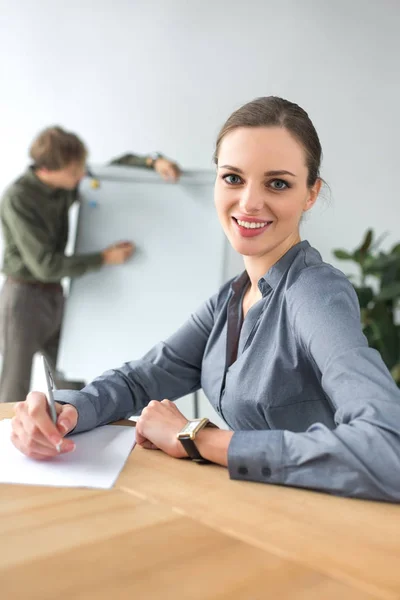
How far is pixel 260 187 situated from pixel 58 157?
2104 millimetres

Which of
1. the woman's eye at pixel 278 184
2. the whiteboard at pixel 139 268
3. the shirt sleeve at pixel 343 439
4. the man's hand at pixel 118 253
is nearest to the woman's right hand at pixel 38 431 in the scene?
the shirt sleeve at pixel 343 439

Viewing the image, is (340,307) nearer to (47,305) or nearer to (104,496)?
(104,496)

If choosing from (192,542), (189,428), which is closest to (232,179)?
(189,428)

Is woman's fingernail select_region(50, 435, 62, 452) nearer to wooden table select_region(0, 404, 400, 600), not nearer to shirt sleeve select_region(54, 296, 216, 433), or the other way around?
wooden table select_region(0, 404, 400, 600)

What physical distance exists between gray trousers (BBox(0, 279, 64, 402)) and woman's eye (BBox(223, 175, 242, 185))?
2.10 metres

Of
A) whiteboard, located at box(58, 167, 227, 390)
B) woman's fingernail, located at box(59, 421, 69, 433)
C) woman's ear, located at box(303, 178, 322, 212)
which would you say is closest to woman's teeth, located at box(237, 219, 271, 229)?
woman's ear, located at box(303, 178, 322, 212)

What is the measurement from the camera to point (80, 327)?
3244 millimetres

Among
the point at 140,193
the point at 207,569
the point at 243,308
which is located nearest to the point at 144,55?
the point at 140,193

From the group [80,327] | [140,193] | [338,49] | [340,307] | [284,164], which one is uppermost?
[338,49]

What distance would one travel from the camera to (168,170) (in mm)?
3209

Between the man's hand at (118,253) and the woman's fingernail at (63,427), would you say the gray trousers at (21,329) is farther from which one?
the woman's fingernail at (63,427)

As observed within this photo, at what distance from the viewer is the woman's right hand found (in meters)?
0.92

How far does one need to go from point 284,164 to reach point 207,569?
2.53ft

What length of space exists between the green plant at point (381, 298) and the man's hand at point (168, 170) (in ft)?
2.86
